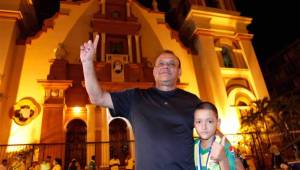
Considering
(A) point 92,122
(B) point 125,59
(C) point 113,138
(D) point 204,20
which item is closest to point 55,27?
(B) point 125,59

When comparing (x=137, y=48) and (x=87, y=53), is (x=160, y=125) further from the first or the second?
(x=137, y=48)

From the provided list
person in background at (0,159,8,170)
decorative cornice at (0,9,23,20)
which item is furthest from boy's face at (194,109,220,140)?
decorative cornice at (0,9,23,20)

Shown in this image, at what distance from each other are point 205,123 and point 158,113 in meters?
0.46

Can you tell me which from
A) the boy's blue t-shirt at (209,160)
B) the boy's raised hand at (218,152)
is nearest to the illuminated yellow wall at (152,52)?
the boy's blue t-shirt at (209,160)

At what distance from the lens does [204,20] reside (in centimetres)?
1583

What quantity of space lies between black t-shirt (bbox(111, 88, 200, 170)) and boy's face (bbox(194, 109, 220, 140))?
0.08 meters

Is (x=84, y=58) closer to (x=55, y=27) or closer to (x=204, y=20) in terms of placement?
(x=55, y=27)

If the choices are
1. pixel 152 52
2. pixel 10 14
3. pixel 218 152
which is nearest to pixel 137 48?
pixel 152 52

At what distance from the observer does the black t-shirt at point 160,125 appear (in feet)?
5.65

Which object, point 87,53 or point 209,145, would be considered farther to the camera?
point 209,145

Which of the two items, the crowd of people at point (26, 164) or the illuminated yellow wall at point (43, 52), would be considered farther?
the illuminated yellow wall at point (43, 52)

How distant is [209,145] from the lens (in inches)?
82.4

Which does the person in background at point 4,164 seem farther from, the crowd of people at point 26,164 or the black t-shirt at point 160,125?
the black t-shirt at point 160,125

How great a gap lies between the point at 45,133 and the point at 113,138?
3229 mm
